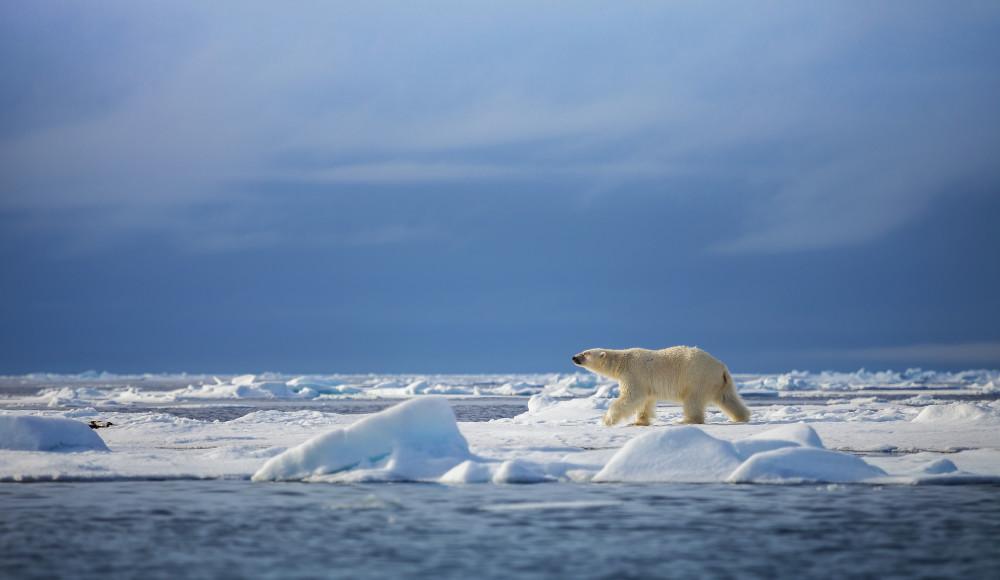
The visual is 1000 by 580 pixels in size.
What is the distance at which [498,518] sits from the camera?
7395 millimetres

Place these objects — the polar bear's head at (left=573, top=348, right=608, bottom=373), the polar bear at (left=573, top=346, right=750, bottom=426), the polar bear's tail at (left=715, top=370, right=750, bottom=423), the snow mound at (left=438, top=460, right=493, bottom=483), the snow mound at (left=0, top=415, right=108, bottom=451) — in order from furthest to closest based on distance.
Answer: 1. the polar bear's head at (left=573, top=348, right=608, bottom=373)
2. the polar bear's tail at (left=715, top=370, right=750, bottom=423)
3. the polar bear at (left=573, top=346, right=750, bottom=426)
4. the snow mound at (left=0, top=415, right=108, bottom=451)
5. the snow mound at (left=438, top=460, right=493, bottom=483)

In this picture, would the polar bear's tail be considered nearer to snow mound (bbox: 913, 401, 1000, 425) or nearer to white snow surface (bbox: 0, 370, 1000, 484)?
white snow surface (bbox: 0, 370, 1000, 484)

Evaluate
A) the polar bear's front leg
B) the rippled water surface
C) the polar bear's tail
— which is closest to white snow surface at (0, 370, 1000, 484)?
the rippled water surface

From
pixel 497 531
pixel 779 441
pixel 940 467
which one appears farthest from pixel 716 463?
pixel 497 531

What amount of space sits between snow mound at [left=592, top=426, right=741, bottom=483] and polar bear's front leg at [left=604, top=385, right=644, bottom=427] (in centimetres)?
520

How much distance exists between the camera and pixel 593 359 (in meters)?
16.4

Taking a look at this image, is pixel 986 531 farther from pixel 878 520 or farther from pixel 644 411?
pixel 644 411

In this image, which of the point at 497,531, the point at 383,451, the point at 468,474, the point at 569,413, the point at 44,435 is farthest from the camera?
the point at 569,413

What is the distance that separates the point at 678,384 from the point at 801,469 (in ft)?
19.3

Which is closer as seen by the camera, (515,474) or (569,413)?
(515,474)

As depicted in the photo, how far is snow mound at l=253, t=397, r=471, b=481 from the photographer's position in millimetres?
9844

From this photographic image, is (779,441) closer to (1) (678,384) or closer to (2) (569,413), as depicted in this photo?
(1) (678,384)

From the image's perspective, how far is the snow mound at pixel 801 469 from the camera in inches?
372

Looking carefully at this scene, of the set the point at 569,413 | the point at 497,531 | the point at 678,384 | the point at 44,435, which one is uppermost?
the point at 678,384
